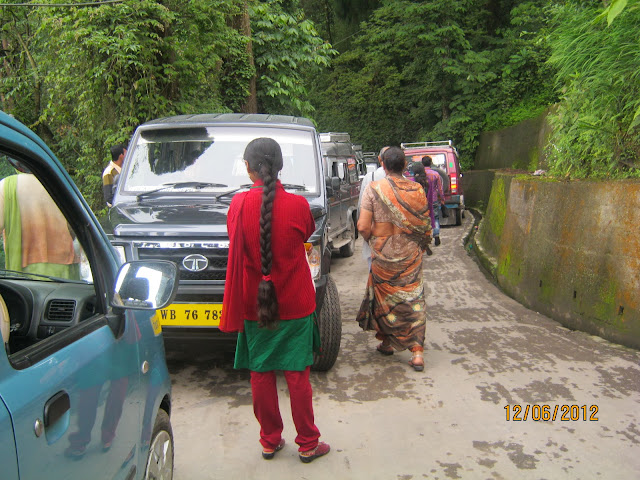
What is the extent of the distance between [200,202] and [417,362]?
88.4 inches

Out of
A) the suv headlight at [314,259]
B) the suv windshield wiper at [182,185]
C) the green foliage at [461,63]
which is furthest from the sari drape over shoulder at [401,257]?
the green foliage at [461,63]

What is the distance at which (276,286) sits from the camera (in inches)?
135

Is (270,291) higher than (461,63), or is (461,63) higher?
(461,63)

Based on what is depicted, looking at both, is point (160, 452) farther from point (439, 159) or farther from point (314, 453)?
point (439, 159)

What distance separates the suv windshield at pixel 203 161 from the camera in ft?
18.1

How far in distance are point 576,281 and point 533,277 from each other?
107cm

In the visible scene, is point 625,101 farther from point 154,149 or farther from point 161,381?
point 161,381

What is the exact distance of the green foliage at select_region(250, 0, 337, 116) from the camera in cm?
1523

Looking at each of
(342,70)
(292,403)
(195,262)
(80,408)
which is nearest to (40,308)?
(80,408)

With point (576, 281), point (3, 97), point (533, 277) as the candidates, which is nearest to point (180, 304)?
Result: point (576, 281)

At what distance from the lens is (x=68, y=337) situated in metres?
1.96
